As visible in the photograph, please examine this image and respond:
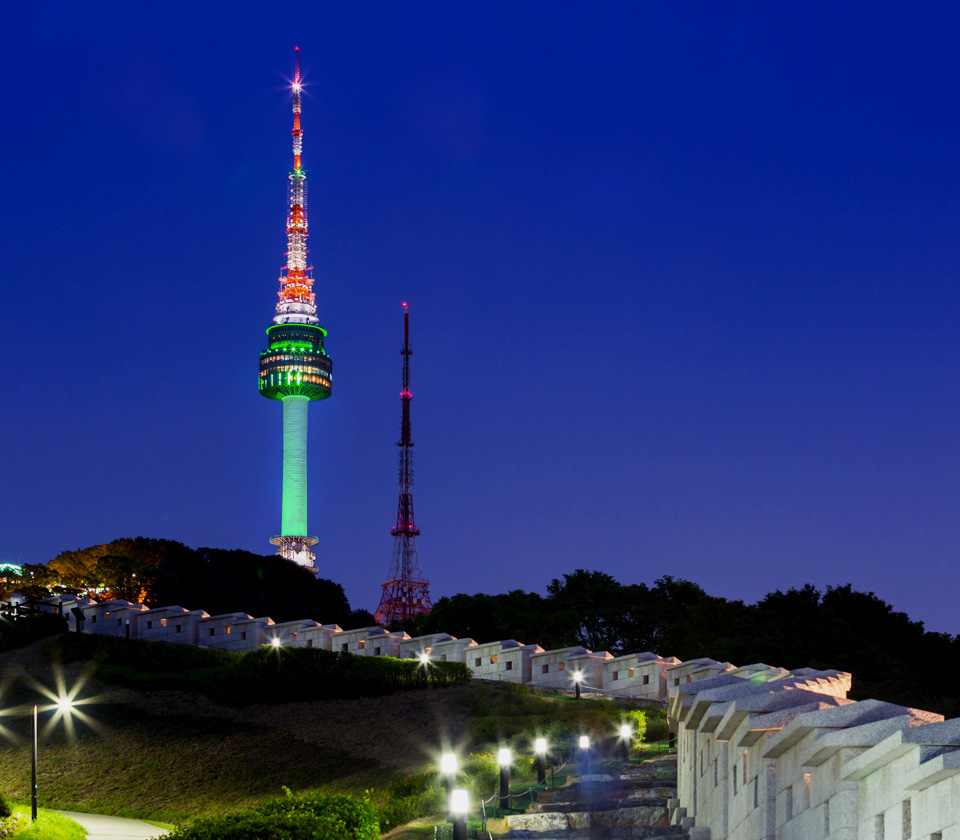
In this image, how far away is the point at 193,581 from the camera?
321ft

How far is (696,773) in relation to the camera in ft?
55.5

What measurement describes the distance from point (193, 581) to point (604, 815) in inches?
3304

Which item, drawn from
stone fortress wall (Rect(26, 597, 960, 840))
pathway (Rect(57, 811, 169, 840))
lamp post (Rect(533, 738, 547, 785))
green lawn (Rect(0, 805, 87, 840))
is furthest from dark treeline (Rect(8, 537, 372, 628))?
stone fortress wall (Rect(26, 597, 960, 840))

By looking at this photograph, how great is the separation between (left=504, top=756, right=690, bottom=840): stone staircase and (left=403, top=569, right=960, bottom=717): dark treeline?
23.5 meters

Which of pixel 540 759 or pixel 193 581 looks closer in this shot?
pixel 540 759

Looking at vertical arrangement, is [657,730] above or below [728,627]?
below

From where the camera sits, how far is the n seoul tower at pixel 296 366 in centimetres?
15238

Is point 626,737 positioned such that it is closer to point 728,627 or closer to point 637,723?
point 637,723

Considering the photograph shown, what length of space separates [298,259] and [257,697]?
123579 millimetres

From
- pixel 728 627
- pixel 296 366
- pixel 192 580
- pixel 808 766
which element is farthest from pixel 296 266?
pixel 808 766

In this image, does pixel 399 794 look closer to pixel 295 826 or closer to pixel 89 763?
pixel 295 826

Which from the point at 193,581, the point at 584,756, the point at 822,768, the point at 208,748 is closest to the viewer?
the point at 822,768

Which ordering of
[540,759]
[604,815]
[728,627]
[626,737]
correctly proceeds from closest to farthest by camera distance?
[604,815], [540,759], [626,737], [728,627]

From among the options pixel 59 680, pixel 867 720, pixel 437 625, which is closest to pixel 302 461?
pixel 437 625
